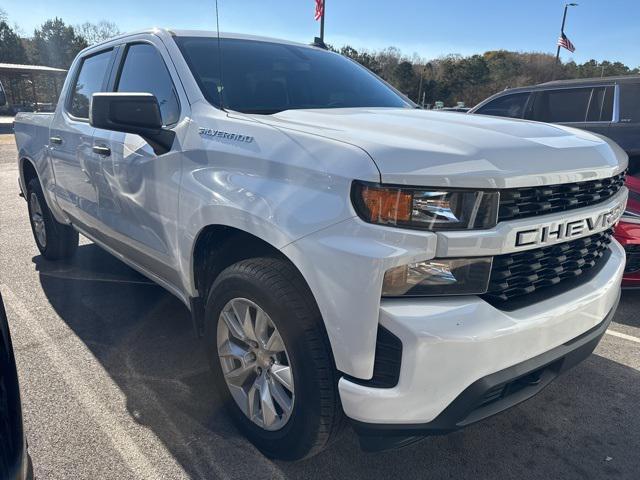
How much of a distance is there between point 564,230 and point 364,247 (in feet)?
2.65

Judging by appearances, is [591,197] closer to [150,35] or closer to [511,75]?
[150,35]

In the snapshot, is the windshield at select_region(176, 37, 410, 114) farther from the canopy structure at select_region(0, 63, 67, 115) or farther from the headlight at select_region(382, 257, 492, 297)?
the canopy structure at select_region(0, 63, 67, 115)

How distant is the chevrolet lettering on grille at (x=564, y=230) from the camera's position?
1.70 metres

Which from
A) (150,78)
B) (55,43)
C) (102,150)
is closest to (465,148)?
(150,78)

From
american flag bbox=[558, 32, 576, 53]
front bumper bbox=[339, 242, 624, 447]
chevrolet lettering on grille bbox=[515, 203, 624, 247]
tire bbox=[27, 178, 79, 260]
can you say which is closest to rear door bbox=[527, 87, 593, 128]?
chevrolet lettering on grille bbox=[515, 203, 624, 247]

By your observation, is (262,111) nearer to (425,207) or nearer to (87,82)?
(425,207)

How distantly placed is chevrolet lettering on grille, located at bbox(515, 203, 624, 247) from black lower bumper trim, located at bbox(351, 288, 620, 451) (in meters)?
0.42

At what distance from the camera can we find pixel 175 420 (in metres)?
2.45

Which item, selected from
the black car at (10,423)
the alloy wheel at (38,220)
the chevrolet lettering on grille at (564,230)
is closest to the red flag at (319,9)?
the alloy wheel at (38,220)

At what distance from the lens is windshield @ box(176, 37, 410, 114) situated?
102 inches

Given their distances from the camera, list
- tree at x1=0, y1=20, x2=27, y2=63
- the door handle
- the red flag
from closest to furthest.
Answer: the door handle → the red flag → tree at x1=0, y1=20, x2=27, y2=63

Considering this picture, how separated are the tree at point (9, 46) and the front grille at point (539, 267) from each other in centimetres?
A: 6108

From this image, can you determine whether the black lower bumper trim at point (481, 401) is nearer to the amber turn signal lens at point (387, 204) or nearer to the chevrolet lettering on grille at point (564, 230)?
the chevrolet lettering on grille at point (564, 230)

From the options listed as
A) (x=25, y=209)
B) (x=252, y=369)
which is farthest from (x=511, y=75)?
(x=252, y=369)
